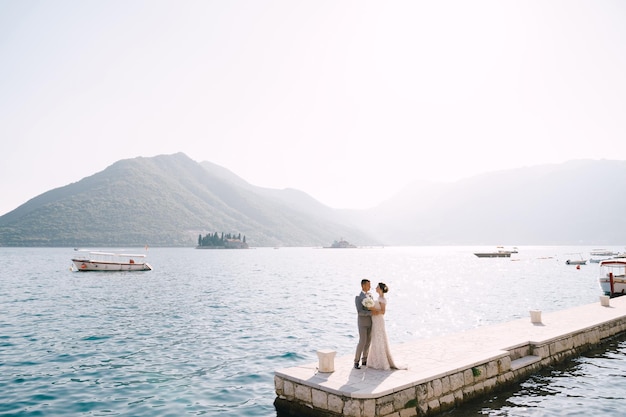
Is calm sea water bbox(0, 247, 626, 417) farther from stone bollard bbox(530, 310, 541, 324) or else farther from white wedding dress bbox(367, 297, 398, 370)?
stone bollard bbox(530, 310, 541, 324)

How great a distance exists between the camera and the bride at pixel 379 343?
12.0m

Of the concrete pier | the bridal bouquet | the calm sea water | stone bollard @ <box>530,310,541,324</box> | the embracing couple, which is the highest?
→ the bridal bouquet

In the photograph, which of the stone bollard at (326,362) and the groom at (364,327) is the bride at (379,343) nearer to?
the groom at (364,327)

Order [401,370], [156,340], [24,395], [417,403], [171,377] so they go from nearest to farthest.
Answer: [417,403], [401,370], [24,395], [171,377], [156,340]

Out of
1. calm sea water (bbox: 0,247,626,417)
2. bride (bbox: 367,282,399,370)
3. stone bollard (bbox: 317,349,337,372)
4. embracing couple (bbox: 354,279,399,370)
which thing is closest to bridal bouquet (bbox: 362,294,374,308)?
embracing couple (bbox: 354,279,399,370)

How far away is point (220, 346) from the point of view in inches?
835

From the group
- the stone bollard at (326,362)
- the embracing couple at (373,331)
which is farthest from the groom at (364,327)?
the stone bollard at (326,362)

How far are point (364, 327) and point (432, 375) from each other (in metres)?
2.24

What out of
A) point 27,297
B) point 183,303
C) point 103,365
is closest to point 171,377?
point 103,365

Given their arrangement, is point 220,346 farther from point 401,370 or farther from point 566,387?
point 566,387

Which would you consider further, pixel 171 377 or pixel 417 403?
pixel 171 377

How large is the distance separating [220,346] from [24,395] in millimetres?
8821

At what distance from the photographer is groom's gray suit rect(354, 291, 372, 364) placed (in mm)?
12195

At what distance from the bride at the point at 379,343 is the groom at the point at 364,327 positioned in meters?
0.19
